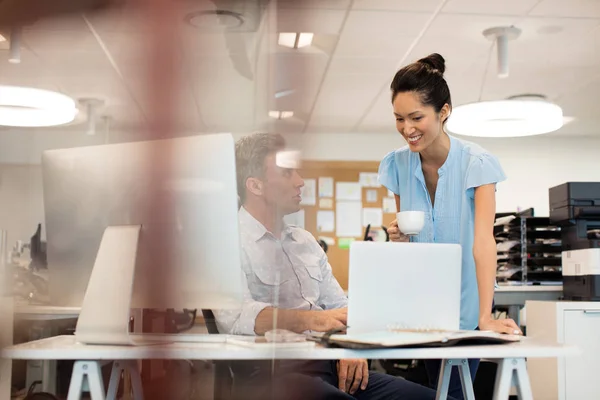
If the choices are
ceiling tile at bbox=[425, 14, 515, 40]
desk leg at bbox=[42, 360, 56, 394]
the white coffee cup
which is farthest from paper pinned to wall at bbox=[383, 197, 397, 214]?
desk leg at bbox=[42, 360, 56, 394]

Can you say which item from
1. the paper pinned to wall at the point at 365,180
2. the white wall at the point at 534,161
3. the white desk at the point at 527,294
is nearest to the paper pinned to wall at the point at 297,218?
the paper pinned to wall at the point at 365,180

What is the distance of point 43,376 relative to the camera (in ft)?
2.02

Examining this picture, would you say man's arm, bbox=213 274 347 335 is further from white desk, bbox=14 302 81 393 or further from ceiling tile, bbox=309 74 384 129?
ceiling tile, bbox=309 74 384 129

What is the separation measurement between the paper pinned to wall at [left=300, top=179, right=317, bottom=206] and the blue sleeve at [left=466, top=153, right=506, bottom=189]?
966 millimetres

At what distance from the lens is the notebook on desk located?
782 millimetres

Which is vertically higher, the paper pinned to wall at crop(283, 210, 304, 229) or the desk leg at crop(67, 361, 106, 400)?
the paper pinned to wall at crop(283, 210, 304, 229)

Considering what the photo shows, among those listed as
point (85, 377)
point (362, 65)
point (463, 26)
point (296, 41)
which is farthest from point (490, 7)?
point (296, 41)

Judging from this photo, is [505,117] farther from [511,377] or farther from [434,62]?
[511,377]

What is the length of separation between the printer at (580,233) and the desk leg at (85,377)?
2.12 meters

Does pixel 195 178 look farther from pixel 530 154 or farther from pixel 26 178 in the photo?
pixel 530 154

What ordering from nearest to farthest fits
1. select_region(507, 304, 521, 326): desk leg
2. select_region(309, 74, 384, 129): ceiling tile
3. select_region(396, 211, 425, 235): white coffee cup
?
select_region(396, 211, 425, 235): white coffee cup → select_region(507, 304, 521, 326): desk leg → select_region(309, 74, 384, 129): ceiling tile

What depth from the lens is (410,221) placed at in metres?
1.11

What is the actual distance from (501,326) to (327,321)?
0.94ft

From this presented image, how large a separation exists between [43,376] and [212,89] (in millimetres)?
423
